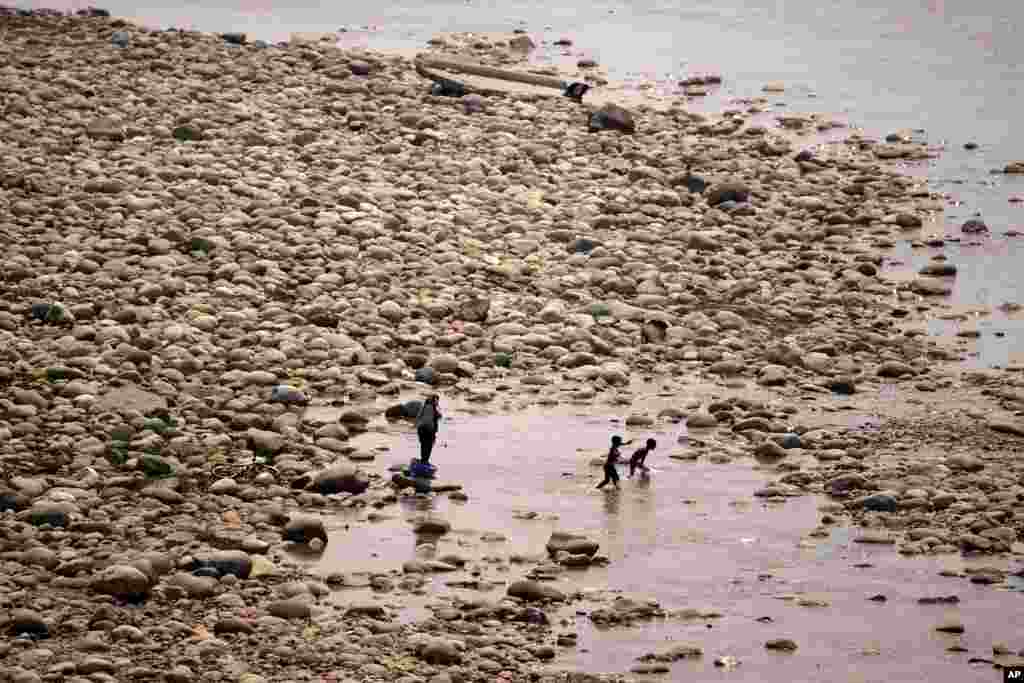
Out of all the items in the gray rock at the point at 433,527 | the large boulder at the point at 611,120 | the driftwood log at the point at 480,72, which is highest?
the driftwood log at the point at 480,72

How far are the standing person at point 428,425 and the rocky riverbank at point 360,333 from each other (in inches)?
16.8

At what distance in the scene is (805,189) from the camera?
83.9 ft

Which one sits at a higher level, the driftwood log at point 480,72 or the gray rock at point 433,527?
the driftwood log at point 480,72

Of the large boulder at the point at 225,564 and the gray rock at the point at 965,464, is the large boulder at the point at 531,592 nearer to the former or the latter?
the large boulder at the point at 225,564

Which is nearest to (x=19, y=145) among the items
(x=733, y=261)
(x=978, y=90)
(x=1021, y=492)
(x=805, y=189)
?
(x=733, y=261)

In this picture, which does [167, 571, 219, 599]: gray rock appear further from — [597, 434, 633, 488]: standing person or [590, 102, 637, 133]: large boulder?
[590, 102, 637, 133]: large boulder

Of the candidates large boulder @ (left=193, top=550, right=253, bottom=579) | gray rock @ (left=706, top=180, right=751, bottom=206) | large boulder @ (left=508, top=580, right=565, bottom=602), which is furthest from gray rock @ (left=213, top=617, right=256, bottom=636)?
gray rock @ (left=706, top=180, right=751, bottom=206)

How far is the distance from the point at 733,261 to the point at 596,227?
5.65 feet

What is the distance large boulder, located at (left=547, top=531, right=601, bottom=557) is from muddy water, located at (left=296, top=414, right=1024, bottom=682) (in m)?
0.16

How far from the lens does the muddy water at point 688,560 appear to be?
13.6 m

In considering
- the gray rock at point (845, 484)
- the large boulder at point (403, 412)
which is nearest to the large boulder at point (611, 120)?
the large boulder at point (403, 412)

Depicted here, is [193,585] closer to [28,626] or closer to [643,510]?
[28,626]

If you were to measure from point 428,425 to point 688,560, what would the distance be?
259 centimetres

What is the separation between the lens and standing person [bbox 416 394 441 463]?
53.0ft
